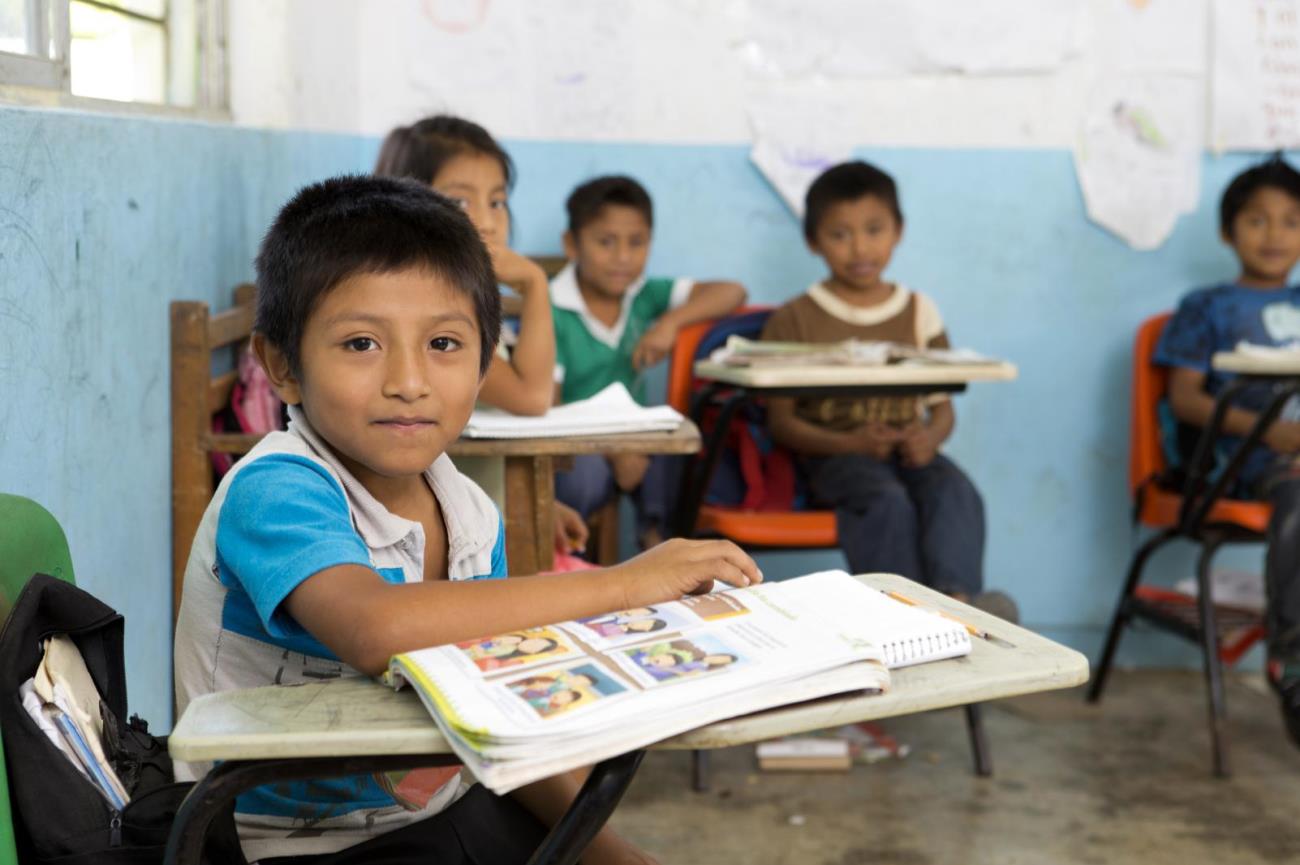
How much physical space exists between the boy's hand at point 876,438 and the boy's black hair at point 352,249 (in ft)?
5.99

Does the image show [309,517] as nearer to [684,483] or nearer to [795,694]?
[795,694]

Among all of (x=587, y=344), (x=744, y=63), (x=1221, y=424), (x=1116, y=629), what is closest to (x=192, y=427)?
(x=587, y=344)

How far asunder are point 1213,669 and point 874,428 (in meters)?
0.87

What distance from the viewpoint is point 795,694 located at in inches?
36.9

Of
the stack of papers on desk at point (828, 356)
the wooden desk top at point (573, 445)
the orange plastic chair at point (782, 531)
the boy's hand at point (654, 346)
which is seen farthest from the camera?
the boy's hand at point (654, 346)

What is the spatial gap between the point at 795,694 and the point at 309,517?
1.35ft

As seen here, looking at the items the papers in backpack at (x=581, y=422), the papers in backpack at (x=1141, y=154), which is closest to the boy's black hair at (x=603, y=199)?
the papers in backpack at (x=581, y=422)

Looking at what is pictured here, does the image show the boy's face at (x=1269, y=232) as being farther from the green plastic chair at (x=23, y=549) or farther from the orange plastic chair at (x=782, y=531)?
the green plastic chair at (x=23, y=549)

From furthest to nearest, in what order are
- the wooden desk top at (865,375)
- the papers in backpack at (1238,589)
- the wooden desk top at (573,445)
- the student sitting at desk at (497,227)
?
the papers in backpack at (1238,589), the wooden desk top at (865,375), the student sitting at desk at (497,227), the wooden desk top at (573,445)

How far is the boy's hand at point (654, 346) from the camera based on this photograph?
3.16m

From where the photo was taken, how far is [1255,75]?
353 centimetres

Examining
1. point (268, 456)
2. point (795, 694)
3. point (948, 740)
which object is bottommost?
point (948, 740)

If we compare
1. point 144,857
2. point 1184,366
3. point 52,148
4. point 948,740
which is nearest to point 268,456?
point 144,857

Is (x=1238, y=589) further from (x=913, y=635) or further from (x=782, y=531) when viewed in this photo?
(x=913, y=635)
